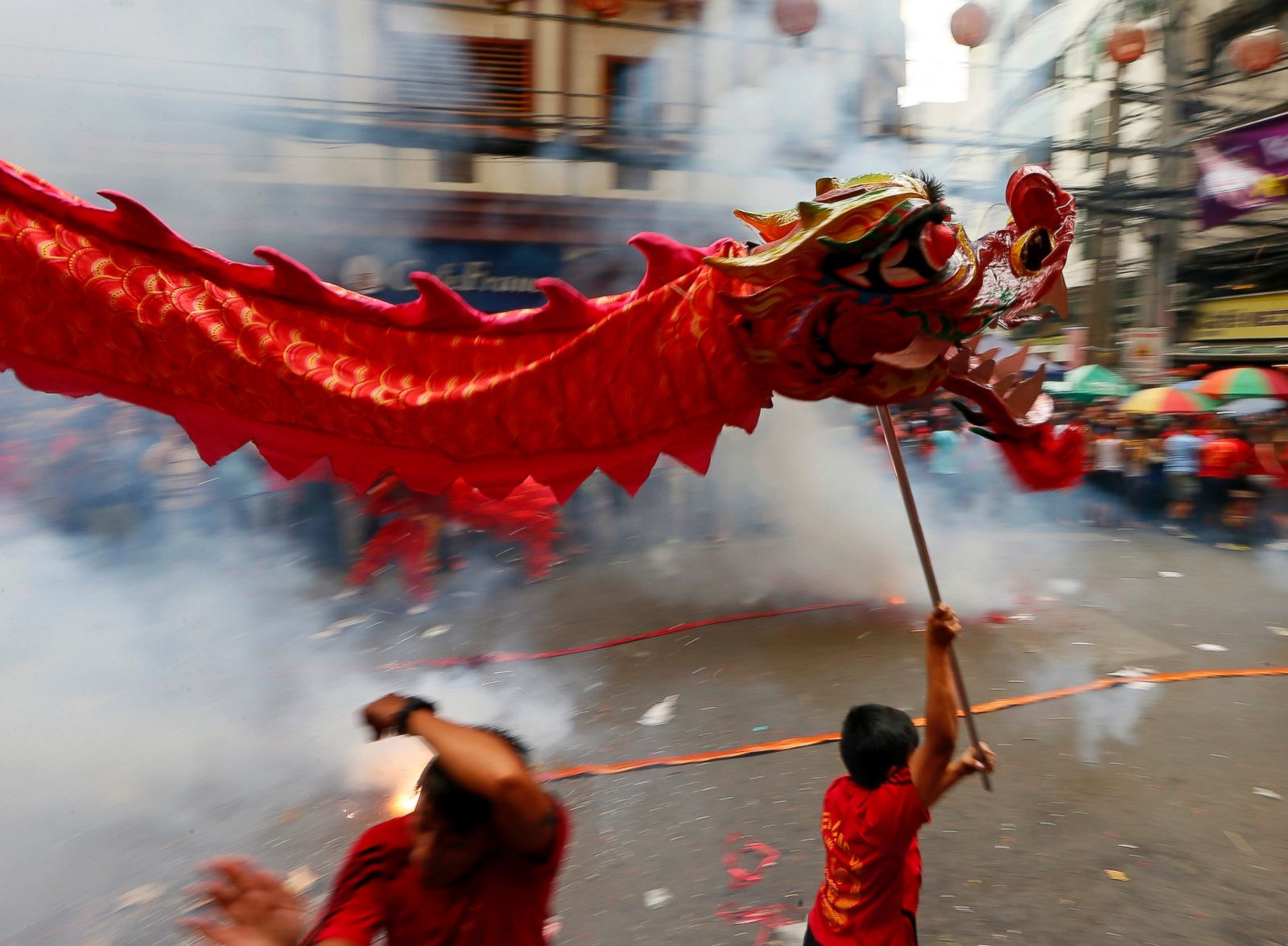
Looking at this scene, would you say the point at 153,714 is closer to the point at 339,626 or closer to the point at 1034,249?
the point at 339,626

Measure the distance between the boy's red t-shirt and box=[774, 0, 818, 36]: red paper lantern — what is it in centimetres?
626

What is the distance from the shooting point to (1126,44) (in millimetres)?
8898

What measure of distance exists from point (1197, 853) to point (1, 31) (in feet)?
15.3

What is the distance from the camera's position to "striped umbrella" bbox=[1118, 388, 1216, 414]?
26.1ft

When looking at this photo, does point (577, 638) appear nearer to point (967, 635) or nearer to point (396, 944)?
point (967, 635)

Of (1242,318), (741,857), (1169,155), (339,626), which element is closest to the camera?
A: (741,857)

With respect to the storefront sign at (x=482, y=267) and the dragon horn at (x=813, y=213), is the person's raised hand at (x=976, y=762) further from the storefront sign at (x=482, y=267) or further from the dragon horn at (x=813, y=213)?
the storefront sign at (x=482, y=267)

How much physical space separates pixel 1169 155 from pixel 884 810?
1032cm

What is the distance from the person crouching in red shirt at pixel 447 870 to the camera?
1.15 meters

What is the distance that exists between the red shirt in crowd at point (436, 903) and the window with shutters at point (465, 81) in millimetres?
5991

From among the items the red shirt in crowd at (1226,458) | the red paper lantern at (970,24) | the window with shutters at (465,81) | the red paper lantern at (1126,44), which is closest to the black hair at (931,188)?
the window with shutters at (465,81)

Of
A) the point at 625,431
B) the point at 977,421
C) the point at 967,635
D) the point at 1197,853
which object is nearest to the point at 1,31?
the point at 625,431

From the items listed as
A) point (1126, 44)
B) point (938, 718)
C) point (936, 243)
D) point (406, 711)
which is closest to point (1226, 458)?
point (1126, 44)

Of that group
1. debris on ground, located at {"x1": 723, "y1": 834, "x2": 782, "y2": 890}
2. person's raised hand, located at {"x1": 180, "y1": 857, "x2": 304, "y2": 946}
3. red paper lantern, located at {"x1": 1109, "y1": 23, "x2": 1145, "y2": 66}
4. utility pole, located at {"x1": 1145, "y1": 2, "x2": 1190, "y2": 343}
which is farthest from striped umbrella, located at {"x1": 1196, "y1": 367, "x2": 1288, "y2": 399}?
person's raised hand, located at {"x1": 180, "y1": 857, "x2": 304, "y2": 946}
